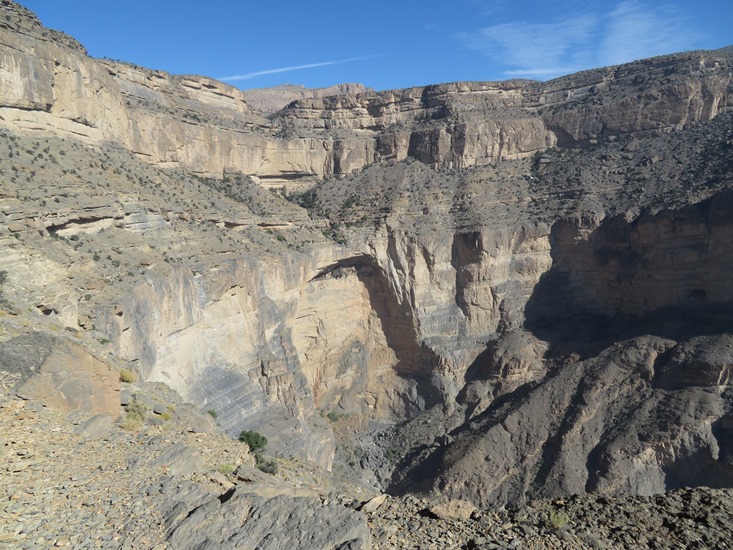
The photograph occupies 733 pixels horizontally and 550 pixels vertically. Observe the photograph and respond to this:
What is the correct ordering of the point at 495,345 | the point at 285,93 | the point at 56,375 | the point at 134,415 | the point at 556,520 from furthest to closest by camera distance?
1. the point at 285,93
2. the point at 495,345
3. the point at 134,415
4. the point at 56,375
5. the point at 556,520

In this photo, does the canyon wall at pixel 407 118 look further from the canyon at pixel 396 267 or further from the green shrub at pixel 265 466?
the green shrub at pixel 265 466

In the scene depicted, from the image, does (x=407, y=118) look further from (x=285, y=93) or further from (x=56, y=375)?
(x=285, y=93)

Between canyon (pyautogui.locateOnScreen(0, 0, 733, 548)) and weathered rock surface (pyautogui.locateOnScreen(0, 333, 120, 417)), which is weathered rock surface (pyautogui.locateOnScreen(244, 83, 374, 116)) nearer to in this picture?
canyon (pyautogui.locateOnScreen(0, 0, 733, 548))

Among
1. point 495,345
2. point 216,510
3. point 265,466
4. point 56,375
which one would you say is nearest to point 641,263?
point 495,345

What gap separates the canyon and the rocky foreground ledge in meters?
1.30

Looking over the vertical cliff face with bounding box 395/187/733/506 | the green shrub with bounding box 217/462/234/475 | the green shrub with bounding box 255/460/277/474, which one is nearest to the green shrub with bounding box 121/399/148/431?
the green shrub with bounding box 217/462/234/475

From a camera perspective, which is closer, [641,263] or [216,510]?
[216,510]

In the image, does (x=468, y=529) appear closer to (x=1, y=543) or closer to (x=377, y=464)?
(x=1, y=543)

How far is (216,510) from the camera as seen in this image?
30.0 feet

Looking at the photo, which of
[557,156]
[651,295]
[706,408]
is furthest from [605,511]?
[557,156]

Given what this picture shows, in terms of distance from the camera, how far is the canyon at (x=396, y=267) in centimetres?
2277

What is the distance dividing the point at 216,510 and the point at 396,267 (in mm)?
33840

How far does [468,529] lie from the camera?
32.9ft

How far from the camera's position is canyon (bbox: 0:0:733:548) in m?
22.8
